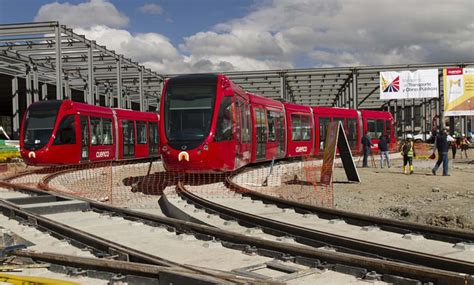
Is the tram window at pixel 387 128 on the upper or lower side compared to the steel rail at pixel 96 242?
upper

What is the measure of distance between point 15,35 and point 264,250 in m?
32.1

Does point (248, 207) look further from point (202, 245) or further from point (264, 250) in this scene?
point (264, 250)

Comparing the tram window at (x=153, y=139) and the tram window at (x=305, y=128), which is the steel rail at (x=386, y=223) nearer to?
the tram window at (x=305, y=128)

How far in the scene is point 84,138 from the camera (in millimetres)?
23312

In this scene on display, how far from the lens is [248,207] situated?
11219 millimetres

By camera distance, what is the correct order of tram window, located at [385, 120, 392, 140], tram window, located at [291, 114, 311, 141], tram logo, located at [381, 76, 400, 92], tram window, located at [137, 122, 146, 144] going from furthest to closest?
tram logo, located at [381, 76, 400, 92] → tram window, located at [385, 120, 392, 140] → tram window, located at [137, 122, 146, 144] → tram window, located at [291, 114, 311, 141]

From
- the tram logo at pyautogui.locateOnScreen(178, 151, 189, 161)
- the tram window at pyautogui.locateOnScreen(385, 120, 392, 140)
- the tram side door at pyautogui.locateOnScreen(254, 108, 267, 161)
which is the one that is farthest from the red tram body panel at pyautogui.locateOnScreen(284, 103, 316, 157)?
the tram logo at pyautogui.locateOnScreen(178, 151, 189, 161)

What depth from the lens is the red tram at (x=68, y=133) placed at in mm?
21969

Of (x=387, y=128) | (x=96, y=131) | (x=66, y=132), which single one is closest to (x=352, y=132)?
(x=387, y=128)

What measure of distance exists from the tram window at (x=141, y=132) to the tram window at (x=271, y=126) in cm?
855

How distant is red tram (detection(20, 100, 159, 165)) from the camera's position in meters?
22.0

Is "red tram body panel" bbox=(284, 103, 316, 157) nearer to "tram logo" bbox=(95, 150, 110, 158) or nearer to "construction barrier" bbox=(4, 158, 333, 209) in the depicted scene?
"construction barrier" bbox=(4, 158, 333, 209)

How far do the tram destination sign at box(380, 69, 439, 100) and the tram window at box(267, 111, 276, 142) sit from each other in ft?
87.7

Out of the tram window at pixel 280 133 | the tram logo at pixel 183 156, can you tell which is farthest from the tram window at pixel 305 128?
the tram logo at pixel 183 156
